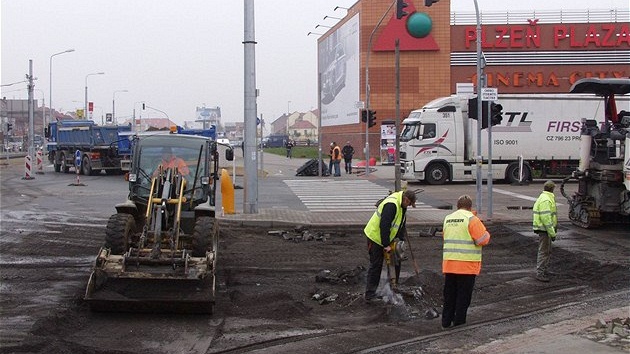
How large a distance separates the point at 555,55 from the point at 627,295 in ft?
158

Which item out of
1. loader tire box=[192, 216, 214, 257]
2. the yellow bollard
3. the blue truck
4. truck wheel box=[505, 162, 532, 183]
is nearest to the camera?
loader tire box=[192, 216, 214, 257]

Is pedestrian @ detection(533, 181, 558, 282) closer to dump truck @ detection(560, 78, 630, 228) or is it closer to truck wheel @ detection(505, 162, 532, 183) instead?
dump truck @ detection(560, 78, 630, 228)

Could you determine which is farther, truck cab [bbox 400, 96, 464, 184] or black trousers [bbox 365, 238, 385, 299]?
truck cab [bbox 400, 96, 464, 184]

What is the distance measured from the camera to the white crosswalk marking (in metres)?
24.2

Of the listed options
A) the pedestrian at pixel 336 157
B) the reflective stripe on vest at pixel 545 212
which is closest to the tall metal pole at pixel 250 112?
the reflective stripe on vest at pixel 545 212

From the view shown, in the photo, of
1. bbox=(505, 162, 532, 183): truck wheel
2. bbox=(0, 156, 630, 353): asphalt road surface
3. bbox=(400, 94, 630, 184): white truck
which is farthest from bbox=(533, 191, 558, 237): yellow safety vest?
bbox=(505, 162, 532, 183): truck wheel

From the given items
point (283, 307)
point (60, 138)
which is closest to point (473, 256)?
point (283, 307)

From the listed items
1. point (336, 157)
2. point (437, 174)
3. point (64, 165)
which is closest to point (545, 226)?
point (437, 174)

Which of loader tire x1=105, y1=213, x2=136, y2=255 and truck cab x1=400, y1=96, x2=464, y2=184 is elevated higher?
truck cab x1=400, y1=96, x2=464, y2=184

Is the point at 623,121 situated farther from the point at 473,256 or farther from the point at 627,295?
the point at 473,256

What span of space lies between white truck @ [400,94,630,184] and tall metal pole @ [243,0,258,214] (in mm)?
14074

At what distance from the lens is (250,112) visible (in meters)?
20.5

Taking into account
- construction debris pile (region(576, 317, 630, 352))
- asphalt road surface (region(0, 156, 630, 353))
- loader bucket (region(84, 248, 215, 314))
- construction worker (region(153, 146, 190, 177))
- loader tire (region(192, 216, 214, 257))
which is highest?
construction worker (region(153, 146, 190, 177))

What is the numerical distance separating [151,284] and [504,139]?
25.9 m
